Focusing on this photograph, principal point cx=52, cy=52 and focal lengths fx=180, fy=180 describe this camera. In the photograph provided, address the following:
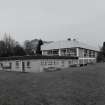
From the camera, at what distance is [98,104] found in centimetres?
934

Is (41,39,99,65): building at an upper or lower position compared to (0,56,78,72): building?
upper

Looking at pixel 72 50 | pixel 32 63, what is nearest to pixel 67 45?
pixel 72 50

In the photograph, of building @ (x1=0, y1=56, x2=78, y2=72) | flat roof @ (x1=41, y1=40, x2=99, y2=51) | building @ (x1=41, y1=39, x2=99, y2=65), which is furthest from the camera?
flat roof @ (x1=41, y1=40, x2=99, y2=51)

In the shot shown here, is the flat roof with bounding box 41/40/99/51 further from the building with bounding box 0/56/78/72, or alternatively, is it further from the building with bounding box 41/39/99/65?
the building with bounding box 0/56/78/72

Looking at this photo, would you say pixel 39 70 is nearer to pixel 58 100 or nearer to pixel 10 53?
pixel 58 100

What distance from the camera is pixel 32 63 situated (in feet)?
92.8

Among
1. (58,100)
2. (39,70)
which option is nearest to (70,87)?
(58,100)

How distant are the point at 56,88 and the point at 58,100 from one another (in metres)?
2.85

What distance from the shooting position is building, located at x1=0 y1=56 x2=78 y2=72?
28.3 metres

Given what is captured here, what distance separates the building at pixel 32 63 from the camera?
2833 centimetres

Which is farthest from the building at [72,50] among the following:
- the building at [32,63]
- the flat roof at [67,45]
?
the building at [32,63]

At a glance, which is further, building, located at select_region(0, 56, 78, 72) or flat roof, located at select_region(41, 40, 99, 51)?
flat roof, located at select_region(41, 40, 99, 51)

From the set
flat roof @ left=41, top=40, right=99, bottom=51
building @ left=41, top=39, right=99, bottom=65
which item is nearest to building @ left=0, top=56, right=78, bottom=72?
building @ left=41, top=39, right=99, bottom=65

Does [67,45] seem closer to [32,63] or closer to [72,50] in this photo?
[72,50]
